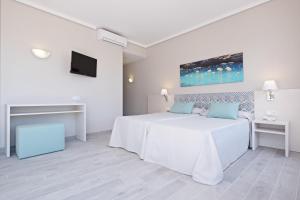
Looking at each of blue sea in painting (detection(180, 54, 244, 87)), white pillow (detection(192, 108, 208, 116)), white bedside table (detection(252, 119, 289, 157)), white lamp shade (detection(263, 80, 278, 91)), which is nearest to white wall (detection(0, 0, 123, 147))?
blue sea in painting (detection(180, 54, 244, 87))

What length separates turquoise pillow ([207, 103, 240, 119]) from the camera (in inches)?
115

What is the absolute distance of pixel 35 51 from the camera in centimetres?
316

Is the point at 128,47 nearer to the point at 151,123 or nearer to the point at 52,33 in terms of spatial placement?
the point at 52,33

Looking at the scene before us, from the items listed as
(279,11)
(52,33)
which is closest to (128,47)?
(52,33)

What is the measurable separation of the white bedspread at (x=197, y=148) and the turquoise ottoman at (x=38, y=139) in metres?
1.68

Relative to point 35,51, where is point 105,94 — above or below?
below

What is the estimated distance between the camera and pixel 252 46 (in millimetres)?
3221

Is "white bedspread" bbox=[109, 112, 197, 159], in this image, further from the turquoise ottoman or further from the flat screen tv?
the flat screen tv

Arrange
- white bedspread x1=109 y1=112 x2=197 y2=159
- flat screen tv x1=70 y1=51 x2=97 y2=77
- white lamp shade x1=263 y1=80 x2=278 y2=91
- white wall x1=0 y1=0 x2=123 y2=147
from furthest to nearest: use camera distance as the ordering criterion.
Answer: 1. flat screen tv x1=70 y1=51 x2=97 y2=77
2. white wall x1=0 y1=0 x2=123 y2=147
3. white lamp shade x1=263 y1=80 x2=278 y2=91
4. white bedspread x1=109 y1=112 x2=197 y2=159

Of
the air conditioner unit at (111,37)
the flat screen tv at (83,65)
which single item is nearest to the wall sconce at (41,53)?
the flat screen tv at (83,65)

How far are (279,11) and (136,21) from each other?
2957mm

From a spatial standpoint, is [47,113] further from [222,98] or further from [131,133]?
[222,98]

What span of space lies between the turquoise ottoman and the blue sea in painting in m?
3.31

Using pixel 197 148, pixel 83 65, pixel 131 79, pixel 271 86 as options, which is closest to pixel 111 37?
pixel 83 65
